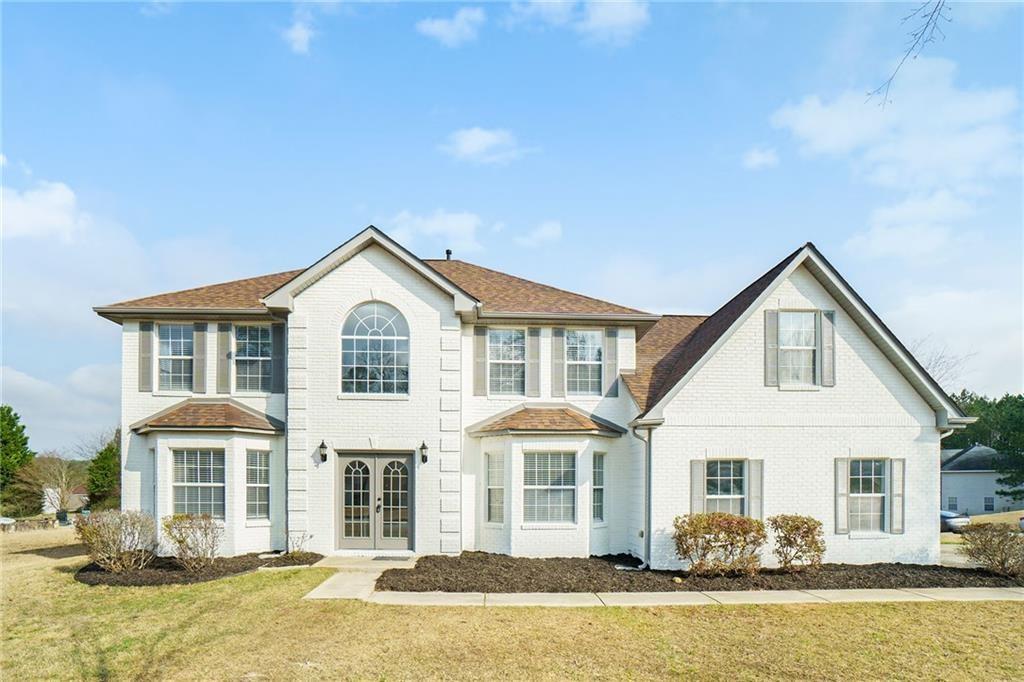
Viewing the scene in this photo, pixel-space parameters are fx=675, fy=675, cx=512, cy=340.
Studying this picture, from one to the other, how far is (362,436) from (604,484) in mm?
5670

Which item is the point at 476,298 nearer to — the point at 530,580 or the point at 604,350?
the point at 604,350

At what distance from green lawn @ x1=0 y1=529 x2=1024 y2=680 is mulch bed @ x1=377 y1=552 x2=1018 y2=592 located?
141 centimetres

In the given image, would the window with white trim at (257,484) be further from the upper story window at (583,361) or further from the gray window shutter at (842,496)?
the gray window shutter at (842,496)

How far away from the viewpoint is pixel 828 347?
14781 millimetres

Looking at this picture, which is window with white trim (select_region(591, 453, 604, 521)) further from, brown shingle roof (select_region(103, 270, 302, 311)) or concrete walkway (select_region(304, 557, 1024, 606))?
brown shingle roof (select_region(103, 270, 302, 311))

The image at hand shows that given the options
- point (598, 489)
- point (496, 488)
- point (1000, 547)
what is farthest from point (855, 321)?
point (496, 488)

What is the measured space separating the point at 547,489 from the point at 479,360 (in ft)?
11.3

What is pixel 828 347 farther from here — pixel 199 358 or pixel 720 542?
pixel 199 358

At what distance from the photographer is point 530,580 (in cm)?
1240

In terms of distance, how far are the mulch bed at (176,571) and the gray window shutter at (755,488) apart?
30.6 ft

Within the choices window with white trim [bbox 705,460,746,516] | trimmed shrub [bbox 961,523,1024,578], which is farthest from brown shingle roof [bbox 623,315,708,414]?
trimmed shrub [bbox 961,523,1024,578]

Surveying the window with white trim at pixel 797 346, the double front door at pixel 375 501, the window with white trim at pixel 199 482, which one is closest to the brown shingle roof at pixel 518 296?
the window with white trim at pixel 797 346

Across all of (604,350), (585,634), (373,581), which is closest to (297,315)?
(373,581)

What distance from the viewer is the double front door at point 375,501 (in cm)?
1525
